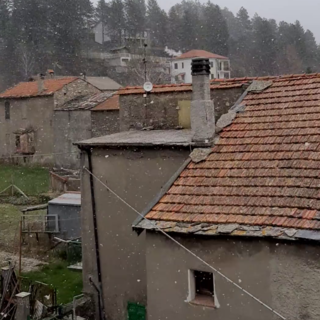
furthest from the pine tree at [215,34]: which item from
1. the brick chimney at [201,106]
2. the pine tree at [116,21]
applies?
Result: the brick chimney at [201,106]

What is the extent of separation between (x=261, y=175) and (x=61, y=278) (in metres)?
10.0

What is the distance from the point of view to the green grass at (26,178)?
98.4 ft

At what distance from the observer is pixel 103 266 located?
12.6 metres

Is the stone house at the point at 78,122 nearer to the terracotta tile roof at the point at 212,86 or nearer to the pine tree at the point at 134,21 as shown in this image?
the terracotta tile roof at the point at 212,86

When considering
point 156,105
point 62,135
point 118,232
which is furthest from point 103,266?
point 62,135

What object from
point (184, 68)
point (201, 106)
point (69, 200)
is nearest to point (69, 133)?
point (69, 200)

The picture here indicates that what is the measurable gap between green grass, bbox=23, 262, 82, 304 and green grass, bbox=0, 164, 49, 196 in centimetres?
1188

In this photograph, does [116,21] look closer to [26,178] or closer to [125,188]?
[26,178]

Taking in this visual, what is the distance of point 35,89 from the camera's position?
124 feet

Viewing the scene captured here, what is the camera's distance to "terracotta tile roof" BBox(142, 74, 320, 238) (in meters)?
7.68

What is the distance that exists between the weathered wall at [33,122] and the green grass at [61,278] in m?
19.9

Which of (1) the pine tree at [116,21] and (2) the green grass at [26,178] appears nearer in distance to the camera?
→ (2) the green grass at [26,178]

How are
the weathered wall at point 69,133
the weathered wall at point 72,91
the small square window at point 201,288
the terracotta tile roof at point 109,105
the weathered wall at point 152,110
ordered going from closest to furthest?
1. the small square window at point 201,288
2. the weathered wall at point 152,110
3. the terracotta tile roof at point 109,105
4. the weathered wall at point 69,133
5. the weathered wall at point 72,91

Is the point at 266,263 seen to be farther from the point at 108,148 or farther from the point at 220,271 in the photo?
the point at 108,148
